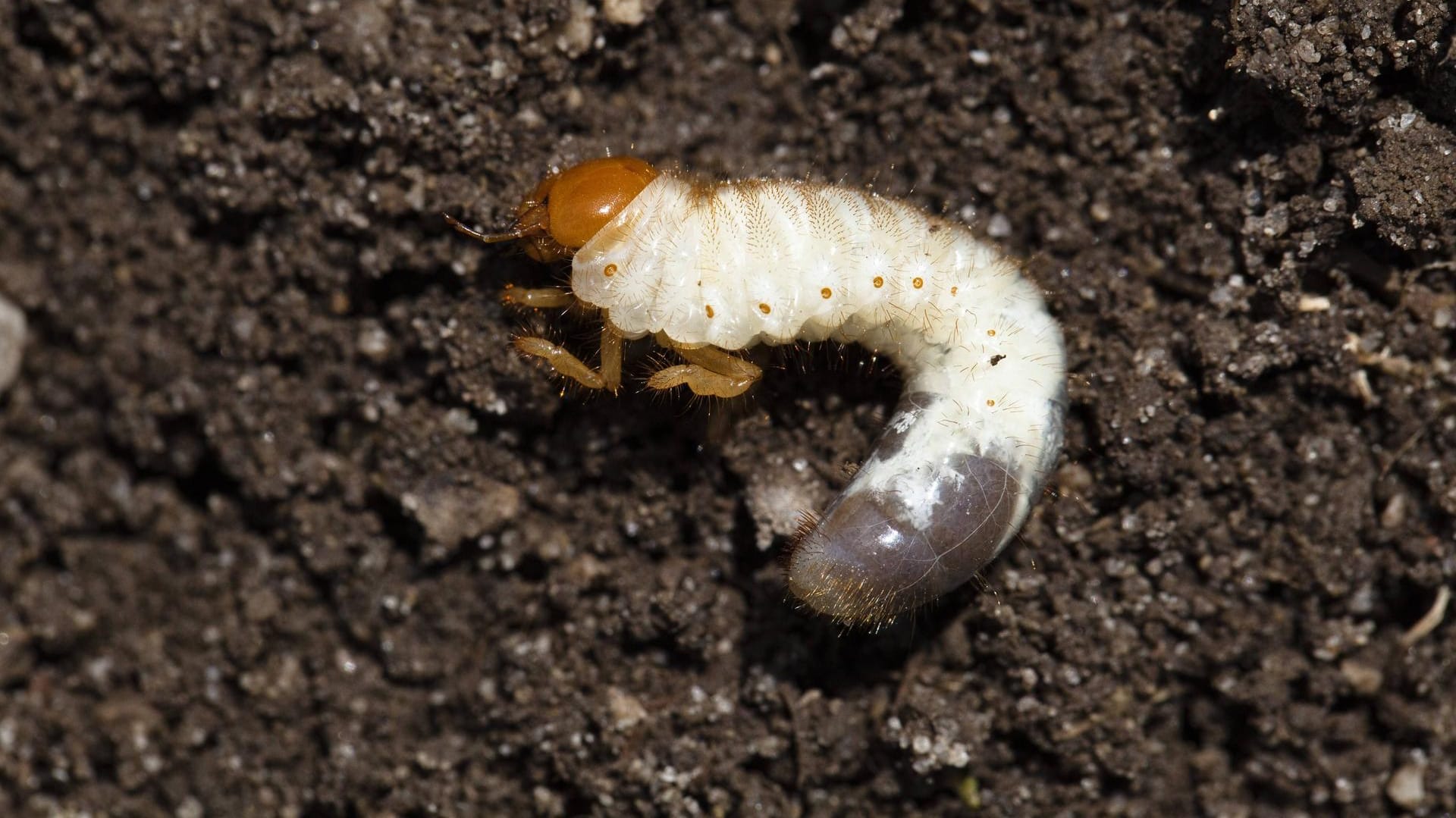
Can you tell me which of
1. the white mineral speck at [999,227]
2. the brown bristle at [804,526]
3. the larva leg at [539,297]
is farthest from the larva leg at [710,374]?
the white mineral speck at [999,227]

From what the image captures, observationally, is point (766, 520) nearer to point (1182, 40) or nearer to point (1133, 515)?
point (1133, 515)

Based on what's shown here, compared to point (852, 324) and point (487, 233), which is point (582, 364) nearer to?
point (487, 233)

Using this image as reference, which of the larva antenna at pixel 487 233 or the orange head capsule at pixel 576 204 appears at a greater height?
the orange head capsule at pixel 576 204

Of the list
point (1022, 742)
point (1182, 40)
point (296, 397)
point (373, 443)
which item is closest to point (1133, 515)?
point (1022, 742)

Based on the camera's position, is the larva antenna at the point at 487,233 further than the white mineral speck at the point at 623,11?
No

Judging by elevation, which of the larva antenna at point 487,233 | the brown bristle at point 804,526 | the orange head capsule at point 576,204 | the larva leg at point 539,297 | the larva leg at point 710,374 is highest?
the orange head capsule at point 576,204

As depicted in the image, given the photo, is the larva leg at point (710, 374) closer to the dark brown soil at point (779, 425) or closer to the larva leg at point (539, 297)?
the dark brown soil at point (779, 425)

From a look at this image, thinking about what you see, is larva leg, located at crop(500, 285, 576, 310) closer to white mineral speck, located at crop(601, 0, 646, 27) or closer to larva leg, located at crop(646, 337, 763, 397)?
larva leg, located at crop(646, 337, 763, 397)
